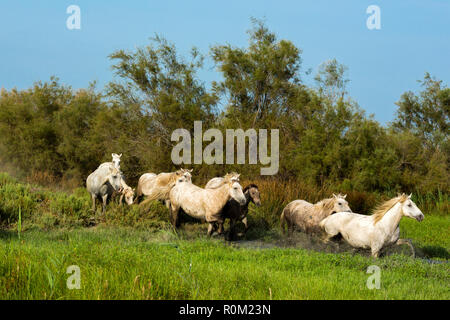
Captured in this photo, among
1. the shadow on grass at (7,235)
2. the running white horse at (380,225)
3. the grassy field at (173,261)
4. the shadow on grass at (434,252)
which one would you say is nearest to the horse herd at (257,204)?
the running white horse at (380,225)

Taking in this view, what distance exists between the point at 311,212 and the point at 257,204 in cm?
128

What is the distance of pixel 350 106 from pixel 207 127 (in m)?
7.04

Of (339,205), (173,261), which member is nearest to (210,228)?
(339,205)

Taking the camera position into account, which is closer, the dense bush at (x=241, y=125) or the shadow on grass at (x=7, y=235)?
the shadow on grass at (x=7, y=235)

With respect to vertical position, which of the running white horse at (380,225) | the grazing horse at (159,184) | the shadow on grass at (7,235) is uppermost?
the grazing horse at (159,184)

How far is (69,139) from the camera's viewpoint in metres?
26.7

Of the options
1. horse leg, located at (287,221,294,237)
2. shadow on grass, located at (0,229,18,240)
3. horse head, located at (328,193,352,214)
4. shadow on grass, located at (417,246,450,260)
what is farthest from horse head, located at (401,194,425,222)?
shadow on grass, located at (0,229,18,240)

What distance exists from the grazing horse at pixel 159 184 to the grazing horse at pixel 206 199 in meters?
0.42

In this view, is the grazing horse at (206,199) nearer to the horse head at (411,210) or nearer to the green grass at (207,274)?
the green grass at (207,274)

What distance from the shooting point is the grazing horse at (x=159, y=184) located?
1212cm

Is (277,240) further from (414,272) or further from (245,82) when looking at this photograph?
(245,82)

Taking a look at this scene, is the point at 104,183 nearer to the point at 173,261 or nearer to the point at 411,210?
the point at 173,261

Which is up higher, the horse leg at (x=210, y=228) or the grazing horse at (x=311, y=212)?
the grazing horse at (x=311, y=212)
